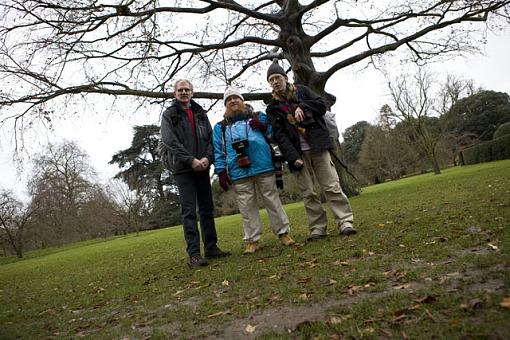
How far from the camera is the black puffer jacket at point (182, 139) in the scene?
17.0 feet

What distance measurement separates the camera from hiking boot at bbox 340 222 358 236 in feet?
17.5

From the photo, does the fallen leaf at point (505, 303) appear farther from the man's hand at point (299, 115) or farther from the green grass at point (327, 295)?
the man's hand at point (299, 115)

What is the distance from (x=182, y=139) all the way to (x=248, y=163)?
43.8 inches

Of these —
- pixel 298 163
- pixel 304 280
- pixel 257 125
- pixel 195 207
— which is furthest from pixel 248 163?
pixel 304 280

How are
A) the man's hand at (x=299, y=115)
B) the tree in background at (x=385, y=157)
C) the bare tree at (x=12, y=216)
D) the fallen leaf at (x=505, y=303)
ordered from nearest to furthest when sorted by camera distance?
1. the fallen leaf at (x=505, y=303)
2. the man's hand at (x=299, y=115)
3. the bare tree at (x=12, y=216)
4. the tree in background at (x=385, y=157)

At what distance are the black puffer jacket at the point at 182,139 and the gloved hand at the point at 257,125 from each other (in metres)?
0.80

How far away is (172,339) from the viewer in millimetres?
2535

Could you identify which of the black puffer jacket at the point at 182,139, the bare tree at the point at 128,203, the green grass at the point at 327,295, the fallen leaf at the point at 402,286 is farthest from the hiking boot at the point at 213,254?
the bare tree at the point at 128,203

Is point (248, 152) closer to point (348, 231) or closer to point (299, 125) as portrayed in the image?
point (299, 125)

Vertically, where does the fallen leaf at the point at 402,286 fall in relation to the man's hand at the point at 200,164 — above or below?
below

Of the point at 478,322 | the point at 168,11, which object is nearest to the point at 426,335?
the point at 478,322

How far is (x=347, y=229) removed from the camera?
17.5 ft

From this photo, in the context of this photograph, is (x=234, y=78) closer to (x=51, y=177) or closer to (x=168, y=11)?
(x=168, y=11)

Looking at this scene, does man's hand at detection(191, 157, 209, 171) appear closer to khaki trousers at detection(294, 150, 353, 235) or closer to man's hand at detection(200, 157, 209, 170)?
man's hand at detection(200, 157, 209, 170)
